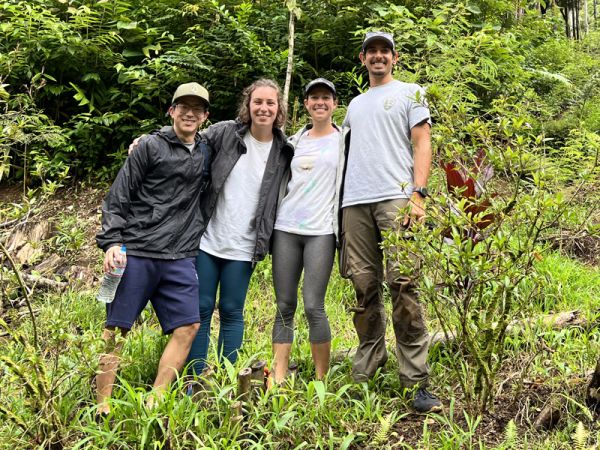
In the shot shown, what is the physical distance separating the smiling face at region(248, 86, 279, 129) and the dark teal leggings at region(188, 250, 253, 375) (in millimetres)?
1080

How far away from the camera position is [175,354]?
139 inches

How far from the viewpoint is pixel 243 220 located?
387 cm

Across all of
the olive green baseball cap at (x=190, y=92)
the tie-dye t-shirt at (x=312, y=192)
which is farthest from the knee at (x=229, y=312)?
the olive green baseball cap at (x=190, y=92)

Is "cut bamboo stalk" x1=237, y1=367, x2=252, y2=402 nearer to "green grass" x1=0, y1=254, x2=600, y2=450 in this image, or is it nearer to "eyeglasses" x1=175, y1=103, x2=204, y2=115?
"green grass" x1=0, y1=254, x2=600, y2=450

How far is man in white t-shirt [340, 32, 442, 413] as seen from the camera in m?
3.54

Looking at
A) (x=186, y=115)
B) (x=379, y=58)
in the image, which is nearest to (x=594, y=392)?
(x=379, y=58)

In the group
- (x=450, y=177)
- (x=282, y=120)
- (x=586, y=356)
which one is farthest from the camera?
(x=450, y=177)

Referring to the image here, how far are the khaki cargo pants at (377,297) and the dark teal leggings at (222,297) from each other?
2.60 feet

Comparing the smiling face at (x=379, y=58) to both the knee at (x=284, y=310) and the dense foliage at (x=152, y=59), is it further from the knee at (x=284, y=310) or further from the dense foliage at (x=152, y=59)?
the dense foliage at (x=152, y=59)

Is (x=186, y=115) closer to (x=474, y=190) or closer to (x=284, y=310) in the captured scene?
(x=284, y=310)

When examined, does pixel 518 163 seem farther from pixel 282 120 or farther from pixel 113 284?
pixel 113 284

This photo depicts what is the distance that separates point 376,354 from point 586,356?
154 cm

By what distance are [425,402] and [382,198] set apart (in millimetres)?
1403

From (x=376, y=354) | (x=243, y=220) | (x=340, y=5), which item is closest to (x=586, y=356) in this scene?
(x=376, y=354)
